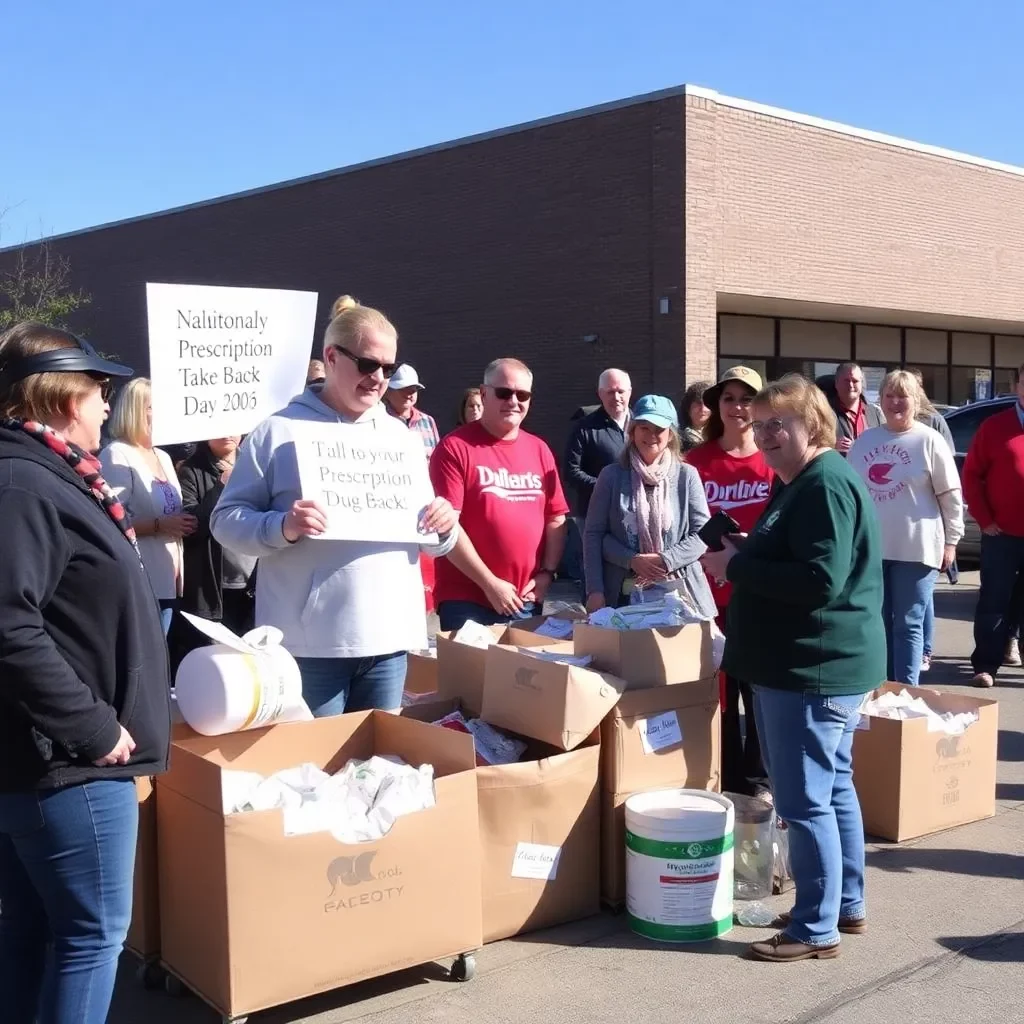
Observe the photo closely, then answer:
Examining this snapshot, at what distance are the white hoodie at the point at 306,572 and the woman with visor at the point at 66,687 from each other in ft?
3.29

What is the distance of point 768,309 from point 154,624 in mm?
18255

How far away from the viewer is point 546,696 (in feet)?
13.2

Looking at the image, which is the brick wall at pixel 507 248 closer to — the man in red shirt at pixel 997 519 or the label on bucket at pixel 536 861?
the man in red shirt at pixel 997 519

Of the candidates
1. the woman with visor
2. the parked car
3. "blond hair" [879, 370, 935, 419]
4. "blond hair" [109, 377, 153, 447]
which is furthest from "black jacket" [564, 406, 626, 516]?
the parked car

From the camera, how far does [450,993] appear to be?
363cm

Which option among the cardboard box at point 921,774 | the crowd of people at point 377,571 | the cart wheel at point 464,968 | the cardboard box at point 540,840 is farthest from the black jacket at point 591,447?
the cart wheel at point 464,968

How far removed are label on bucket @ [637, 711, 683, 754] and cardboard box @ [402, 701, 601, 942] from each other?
18 centimetres

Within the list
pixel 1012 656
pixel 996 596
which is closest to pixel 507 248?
pixel 1012 656

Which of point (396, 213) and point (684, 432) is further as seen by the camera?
point (396, 213)

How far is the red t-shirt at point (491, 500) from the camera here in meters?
5.02

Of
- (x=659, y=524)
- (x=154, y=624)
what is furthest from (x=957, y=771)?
(x=154, y=624)

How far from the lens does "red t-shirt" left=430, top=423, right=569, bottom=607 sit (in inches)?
197

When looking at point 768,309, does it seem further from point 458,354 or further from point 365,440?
point 365,440

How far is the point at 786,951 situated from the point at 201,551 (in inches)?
127
